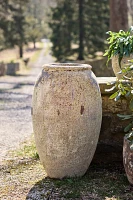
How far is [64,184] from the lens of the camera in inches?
136

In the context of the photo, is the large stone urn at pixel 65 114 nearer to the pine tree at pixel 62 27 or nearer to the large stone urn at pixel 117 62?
the large stone urn at pixel 117 62

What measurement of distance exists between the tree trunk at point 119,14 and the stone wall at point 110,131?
925 cm

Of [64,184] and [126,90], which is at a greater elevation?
[126,90]

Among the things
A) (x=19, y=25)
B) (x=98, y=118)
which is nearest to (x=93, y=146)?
(x=98, y=118)

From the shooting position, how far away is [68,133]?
337 cm

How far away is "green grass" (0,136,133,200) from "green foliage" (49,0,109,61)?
22234 millimetres

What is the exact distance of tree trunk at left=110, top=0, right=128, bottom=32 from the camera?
1267 cm

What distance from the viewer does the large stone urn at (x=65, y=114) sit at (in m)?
3.34

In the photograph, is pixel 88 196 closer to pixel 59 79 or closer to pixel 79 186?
pixel 79 186

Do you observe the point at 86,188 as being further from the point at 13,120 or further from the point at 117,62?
the point at 13,120

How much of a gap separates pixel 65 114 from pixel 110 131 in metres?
0.95

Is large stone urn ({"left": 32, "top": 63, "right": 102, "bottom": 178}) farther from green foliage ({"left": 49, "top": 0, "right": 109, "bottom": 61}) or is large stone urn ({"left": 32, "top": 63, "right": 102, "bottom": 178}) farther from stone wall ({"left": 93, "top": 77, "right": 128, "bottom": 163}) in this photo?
green foliage ({"left": 49, "top": 0, "right": 109, "bottom": 61})

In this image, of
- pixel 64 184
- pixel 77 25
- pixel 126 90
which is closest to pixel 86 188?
pixel 64 184

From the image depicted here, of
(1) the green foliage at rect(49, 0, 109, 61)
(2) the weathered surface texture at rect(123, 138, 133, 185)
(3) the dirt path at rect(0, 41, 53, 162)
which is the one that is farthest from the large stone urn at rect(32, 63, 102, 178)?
(1) the green foliage at rect(49, 0, 109, 61)
